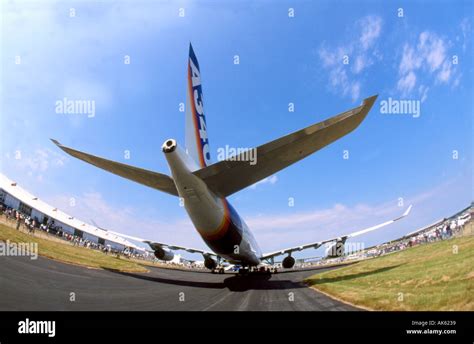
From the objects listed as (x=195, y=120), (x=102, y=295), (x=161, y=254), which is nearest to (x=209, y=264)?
(x=161, y=254)

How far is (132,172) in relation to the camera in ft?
23.5

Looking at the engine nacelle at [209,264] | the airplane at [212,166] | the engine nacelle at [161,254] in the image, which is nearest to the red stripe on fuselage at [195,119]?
the airplane at [212,166]

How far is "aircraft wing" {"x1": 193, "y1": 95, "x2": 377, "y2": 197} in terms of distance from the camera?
4980 mm

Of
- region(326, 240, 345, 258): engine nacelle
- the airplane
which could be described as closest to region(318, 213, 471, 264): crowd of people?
region(326, 240, 345, 258): engine nacelle

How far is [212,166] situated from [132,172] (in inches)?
100.0

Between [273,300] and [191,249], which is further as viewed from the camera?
[191,249]

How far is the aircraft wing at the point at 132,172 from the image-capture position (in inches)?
252

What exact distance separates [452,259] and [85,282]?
1146 centimetres

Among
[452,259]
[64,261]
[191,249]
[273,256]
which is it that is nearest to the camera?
[452,259]

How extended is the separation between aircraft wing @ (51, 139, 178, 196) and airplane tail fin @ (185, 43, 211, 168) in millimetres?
3420

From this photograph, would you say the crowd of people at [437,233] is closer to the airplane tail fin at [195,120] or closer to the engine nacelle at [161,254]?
the airplane tail fin at [195,120]
